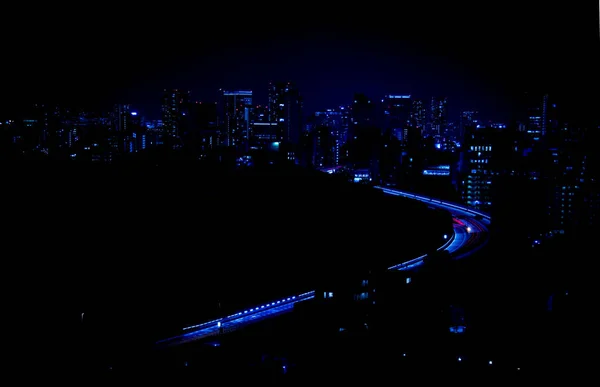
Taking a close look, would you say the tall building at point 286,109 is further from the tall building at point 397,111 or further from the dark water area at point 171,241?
the dark water area at point 171,241

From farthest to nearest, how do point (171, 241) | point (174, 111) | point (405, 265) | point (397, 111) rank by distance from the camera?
point (397, 111)
point (174, 111)
point (171, 241)
point (405, 265)

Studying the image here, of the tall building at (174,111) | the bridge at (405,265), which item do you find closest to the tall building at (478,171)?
the bridge at (405,265)

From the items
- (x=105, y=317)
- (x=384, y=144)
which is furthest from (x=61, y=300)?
(x=384, y=144)

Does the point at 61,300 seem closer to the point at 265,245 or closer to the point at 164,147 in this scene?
the point at 265,245

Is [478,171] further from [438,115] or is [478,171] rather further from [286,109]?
[438,115]

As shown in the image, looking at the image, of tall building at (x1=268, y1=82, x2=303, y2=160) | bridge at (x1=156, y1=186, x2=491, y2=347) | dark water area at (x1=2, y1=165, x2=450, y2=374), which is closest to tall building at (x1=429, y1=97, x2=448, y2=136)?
tall building at (x1=268, y1=82, x2=303, y2=160)

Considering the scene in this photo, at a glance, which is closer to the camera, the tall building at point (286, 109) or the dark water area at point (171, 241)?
the dark water area at point (171, 241)

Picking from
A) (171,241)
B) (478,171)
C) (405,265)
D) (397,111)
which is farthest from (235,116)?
(405,265)
